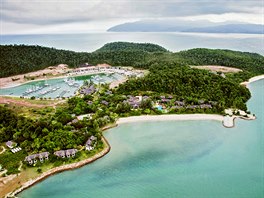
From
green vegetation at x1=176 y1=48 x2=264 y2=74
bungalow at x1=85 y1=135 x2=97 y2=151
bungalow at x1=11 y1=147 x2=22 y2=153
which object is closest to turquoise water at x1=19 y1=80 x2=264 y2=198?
bungalow at x1=85 y1=135 x2=97 y2=151

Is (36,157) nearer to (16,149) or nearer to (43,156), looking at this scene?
A: (43,156)

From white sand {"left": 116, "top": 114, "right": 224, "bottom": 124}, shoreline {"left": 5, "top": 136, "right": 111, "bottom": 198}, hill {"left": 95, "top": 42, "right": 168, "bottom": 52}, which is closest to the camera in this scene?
shoreline {"left": 5, "top": 136, "right": 111, "bottom": 198}

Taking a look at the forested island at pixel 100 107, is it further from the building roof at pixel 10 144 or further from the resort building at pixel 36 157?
the building roof at pixel 10 144

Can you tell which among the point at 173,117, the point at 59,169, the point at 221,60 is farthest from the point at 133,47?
the point at 59,169

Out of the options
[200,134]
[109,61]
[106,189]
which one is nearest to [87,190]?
[106,189]

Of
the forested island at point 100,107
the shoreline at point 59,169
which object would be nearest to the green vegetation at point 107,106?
the forested island at point 100,107

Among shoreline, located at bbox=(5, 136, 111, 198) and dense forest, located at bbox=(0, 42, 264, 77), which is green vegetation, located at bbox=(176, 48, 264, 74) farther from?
shoreline, located at bbox=(5, 136, 111, 198)
